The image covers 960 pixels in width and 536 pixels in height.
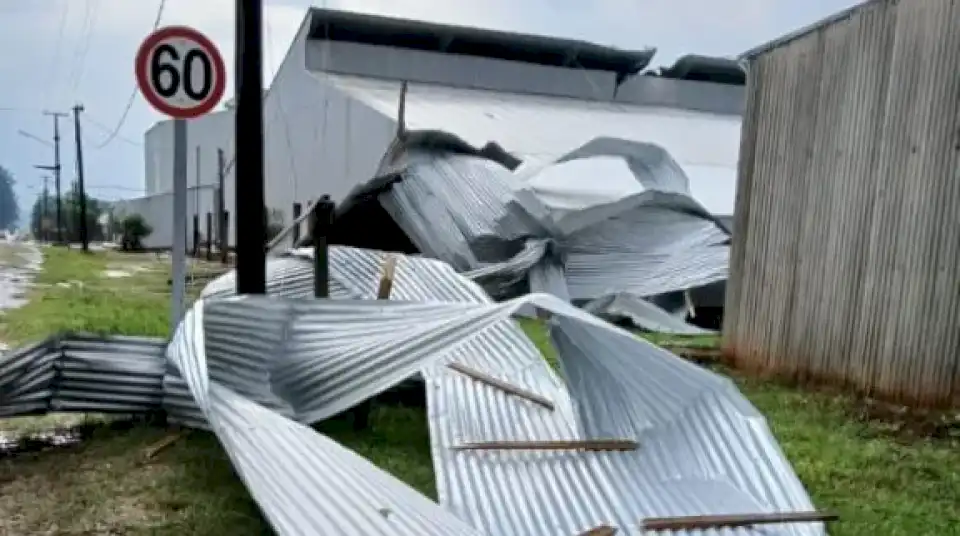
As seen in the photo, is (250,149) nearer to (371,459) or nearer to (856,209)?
(371,459)

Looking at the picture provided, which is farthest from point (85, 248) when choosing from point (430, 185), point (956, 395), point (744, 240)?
point (956, 395)

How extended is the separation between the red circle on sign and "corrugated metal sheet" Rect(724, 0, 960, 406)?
13.3 ft

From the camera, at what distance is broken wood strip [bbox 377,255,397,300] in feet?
15.0

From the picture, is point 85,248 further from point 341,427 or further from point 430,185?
point 341,427

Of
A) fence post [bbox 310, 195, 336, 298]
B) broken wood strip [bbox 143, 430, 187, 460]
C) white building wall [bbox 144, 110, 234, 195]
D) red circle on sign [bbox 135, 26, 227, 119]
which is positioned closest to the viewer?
broken wood strip [bbox 143, 430, 187, 460]

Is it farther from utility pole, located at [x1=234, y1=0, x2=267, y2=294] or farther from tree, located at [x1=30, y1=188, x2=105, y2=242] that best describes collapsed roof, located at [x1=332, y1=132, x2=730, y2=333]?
tree, located at [x1=30, y1=188, x2=105, y2=242]

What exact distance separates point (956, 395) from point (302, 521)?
3.98 metres

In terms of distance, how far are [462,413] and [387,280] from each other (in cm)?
107

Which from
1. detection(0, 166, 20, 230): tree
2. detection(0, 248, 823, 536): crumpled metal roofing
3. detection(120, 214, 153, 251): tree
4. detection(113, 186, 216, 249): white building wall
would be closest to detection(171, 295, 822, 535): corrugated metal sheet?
detection(0, 248, 823, 536): crumpled metal roofing

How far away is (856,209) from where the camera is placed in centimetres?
566

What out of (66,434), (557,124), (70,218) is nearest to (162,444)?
(66,434)

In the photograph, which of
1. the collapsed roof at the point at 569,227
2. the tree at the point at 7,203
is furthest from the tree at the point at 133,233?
the tree at the point at 7,203

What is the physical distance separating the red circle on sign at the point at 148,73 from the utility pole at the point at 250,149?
387 millimetres

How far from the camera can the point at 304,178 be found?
65.7 feet
